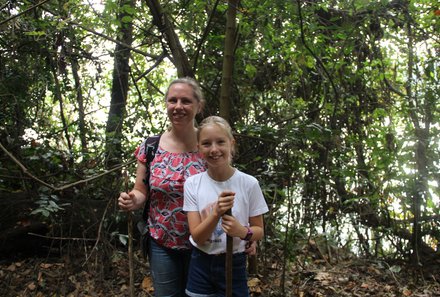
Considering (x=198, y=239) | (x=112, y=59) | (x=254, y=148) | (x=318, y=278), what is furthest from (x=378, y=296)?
(x=112, y=59)

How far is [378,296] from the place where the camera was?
4.41m

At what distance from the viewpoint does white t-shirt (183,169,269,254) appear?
2.25 meters

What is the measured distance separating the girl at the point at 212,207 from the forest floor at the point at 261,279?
1.88m

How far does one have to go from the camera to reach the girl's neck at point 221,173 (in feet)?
7.55

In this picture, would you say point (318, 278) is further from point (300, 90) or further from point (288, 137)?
point (300, 90)

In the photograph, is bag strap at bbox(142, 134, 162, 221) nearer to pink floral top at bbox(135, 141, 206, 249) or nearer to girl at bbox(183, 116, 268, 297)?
pink floral top at bbox(135, 141, 206, 249)

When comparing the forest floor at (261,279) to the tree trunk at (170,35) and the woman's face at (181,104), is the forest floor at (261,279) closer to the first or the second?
the tree trunk at (170,35)

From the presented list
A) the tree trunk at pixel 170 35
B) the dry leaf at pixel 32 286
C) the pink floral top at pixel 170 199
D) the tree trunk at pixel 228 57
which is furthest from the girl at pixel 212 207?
the dry leaf at pixel 32 286

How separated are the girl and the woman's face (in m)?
0.22

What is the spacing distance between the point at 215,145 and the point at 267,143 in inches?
82.5

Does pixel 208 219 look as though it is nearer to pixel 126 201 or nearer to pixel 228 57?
pixel 126 201

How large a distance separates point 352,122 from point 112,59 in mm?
3144

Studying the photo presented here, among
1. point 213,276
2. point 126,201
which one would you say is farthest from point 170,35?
point 213,276

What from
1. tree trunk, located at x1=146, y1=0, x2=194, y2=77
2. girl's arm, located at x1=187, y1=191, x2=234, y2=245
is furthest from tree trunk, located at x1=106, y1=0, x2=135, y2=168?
girl's arm, located at x1=187, y1=191, x2=234, y2=245
